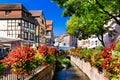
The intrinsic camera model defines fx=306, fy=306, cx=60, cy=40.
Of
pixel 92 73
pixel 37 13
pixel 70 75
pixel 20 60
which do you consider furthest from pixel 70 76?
pixel 37 13

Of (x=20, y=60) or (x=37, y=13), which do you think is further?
(x=37, y=13)

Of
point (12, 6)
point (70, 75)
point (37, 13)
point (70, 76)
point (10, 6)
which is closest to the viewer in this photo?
point (70, 76)

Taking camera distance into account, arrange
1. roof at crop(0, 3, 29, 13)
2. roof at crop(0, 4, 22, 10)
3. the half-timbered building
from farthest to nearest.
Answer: roof at crop(0, 4, 22, 10) < roof at crop(0, 3, 29, 13) < the half-timbered building

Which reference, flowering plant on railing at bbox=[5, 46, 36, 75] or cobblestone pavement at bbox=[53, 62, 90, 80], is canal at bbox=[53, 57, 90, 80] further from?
flowering plant on railing at bbox=[5, 46, 36, 75]

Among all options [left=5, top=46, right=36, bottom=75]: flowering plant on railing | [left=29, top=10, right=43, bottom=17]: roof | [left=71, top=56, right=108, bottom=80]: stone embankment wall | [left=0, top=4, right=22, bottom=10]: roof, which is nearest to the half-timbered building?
[left=0, top=4, right=22, bottom=10]: roof

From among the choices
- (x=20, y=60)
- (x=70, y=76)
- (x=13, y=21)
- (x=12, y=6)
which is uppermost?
(x=12, y=6)

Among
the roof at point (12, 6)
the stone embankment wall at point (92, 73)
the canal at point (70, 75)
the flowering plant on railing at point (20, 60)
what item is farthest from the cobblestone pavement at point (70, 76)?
the roof at point (12, 6)

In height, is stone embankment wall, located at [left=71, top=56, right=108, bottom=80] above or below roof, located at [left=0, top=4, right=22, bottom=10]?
below

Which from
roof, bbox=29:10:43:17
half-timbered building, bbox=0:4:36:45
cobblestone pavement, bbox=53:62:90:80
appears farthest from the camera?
roof, bbox=29:10:43:17

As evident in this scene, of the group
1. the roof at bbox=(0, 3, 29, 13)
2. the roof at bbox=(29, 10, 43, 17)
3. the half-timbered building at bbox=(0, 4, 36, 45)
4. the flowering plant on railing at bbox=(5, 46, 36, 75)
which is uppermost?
the roof at bbox=(29, 10, 43, 17)

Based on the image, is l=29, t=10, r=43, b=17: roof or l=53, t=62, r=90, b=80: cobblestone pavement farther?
l=29, t=10, r=43, b=17: roof

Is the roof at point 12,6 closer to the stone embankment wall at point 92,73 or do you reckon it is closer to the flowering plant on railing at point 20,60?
the stone embankment wall at point 92,73

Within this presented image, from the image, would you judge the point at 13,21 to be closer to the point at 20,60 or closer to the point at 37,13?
the point at 37,13

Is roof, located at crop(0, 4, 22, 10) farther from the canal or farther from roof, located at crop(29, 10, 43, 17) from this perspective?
the canal
